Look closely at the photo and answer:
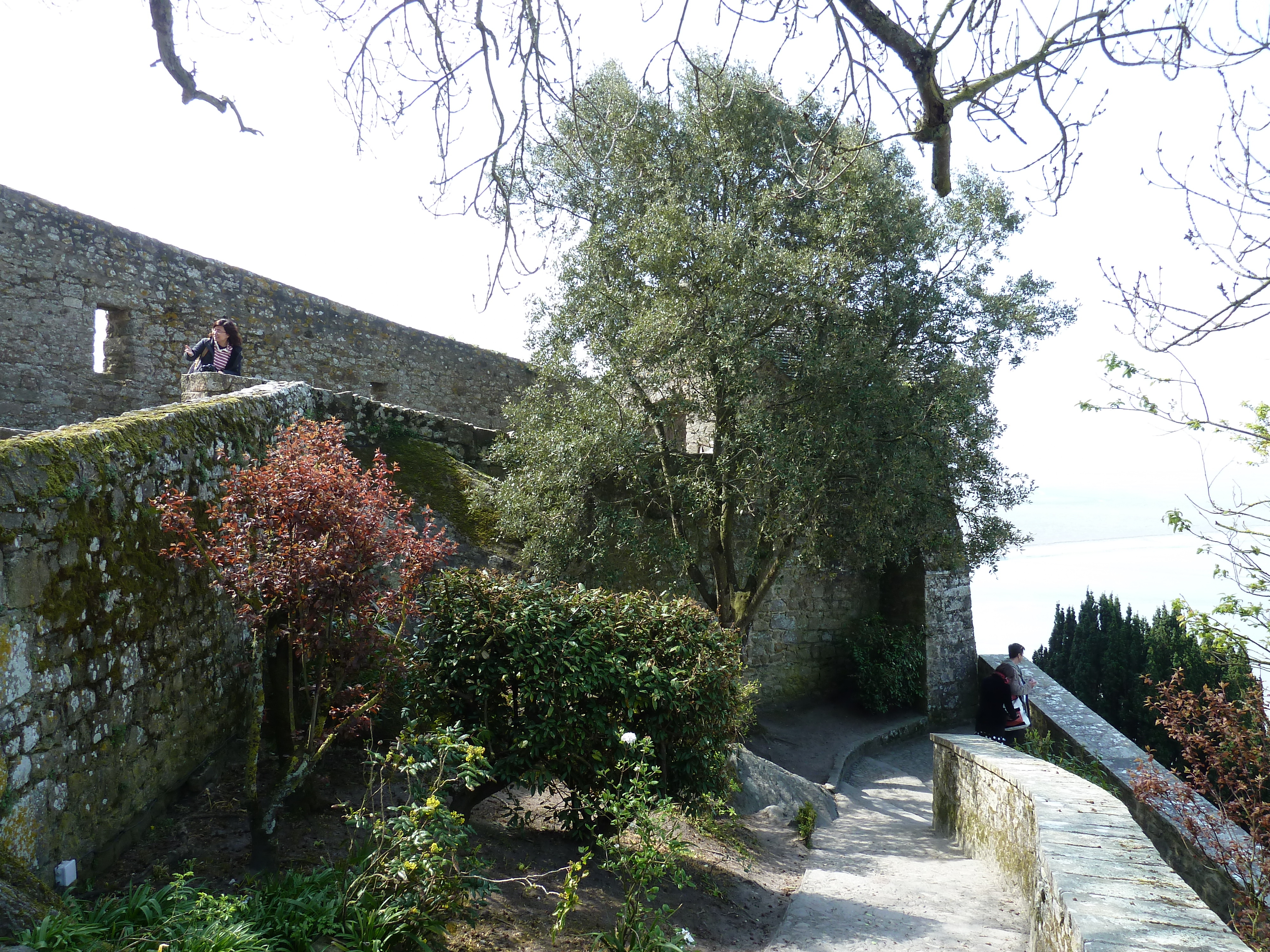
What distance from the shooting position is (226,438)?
545 cm

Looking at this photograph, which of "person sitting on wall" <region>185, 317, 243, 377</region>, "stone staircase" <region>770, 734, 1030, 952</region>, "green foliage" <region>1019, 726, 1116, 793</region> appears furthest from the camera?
"green foliage" <region>1019, 726, 1116, 793</region>

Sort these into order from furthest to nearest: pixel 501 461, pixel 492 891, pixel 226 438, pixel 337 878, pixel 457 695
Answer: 1. pixel 501 461
2. pixel 226 438
3. pixel 457 695
4. pixel 492 891
5. pixel 337 878

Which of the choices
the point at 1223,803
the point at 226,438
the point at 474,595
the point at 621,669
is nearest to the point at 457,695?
the point at 474,595

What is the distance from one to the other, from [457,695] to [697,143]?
299 inches

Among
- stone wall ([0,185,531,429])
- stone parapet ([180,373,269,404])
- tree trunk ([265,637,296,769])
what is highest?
stone wall ([0,185,531,429])

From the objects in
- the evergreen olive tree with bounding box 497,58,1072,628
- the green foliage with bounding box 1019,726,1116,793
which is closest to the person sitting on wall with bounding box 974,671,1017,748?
the green foliage with bounding box 1019,726,1116,793

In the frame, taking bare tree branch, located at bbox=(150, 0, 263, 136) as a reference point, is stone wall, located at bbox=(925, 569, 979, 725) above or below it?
below

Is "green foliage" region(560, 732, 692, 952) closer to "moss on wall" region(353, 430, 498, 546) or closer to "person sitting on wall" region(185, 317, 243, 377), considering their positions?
"moss on wall" region(353, 430, 498, 546)

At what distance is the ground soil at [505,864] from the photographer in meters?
4.10

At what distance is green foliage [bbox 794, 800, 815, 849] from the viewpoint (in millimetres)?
7117

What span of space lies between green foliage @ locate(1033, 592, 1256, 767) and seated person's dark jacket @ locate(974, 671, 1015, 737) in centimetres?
205

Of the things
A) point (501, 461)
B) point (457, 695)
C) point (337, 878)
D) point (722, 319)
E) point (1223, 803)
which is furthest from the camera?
point (501, 461)

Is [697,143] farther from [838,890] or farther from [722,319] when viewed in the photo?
[838,890]

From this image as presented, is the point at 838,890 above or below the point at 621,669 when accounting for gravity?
below
